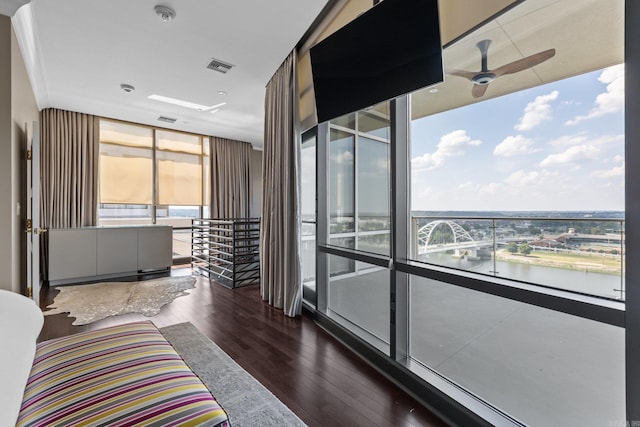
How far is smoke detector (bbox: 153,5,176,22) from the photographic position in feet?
7.97

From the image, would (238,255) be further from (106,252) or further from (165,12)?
(165,12)

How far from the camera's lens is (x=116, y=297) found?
3.90 meters

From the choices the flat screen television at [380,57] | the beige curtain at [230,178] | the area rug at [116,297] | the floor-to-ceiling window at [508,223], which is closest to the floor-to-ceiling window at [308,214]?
the floor-to-ceiling window at [508,223]

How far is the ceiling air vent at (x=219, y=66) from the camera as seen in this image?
3.32m

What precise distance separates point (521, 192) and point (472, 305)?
40.7 inches

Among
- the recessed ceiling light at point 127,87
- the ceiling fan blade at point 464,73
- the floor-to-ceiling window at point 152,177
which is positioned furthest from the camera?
the floor-to-ceiling window at point 152,177

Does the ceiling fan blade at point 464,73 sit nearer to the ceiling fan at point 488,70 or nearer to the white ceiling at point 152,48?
the ceiling fan at point 488,70

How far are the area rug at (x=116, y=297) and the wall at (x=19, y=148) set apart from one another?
602mm

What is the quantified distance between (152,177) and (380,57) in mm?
5525

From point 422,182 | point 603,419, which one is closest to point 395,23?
point 422,182

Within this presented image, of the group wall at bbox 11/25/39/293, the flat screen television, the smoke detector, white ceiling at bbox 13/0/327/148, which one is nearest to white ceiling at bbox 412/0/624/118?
the flat screen television

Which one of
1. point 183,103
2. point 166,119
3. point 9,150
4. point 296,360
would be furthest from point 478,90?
point 166,119

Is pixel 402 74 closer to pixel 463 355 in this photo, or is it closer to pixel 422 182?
pixel 422 182

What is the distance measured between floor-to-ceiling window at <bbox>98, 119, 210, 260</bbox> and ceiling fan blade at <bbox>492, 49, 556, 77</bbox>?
19.5 feet
